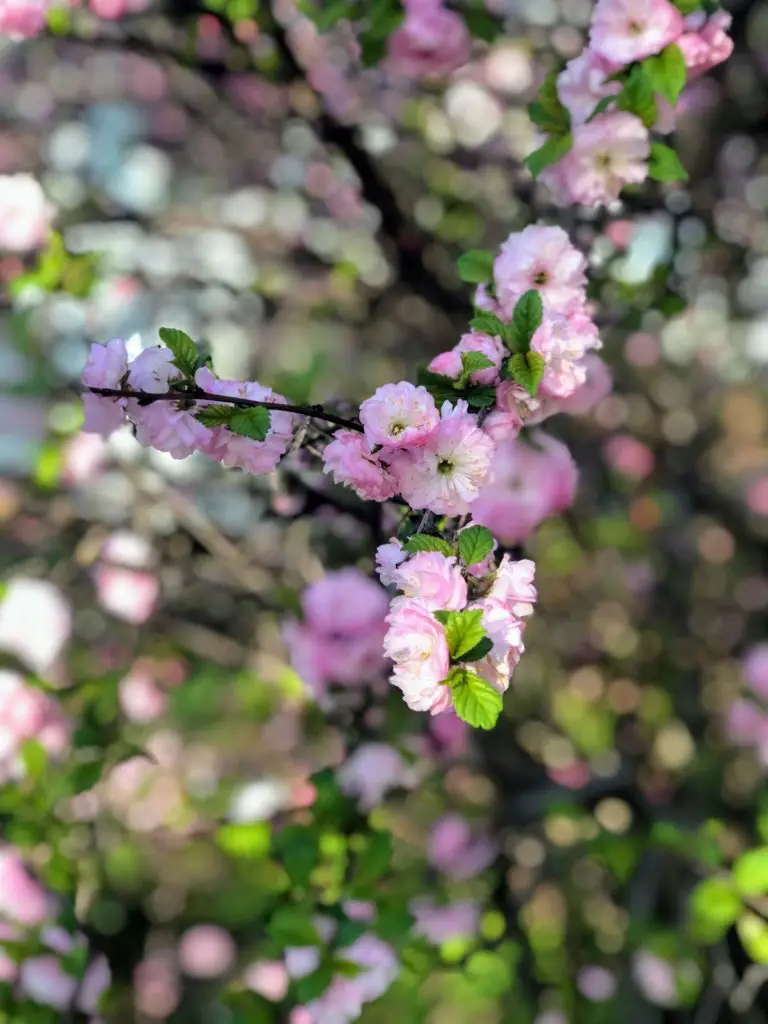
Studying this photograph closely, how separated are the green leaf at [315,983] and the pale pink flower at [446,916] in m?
0.43

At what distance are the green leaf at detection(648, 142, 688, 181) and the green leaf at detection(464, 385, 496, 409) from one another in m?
0.32

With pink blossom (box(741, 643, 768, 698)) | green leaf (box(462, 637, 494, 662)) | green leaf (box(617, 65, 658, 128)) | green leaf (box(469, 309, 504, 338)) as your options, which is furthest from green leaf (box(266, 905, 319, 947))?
pink blossom (box(741, 643, 768, 698))

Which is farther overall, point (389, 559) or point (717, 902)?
point (717, 902)

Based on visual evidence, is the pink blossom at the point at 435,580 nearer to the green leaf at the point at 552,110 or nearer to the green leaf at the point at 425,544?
the green leaf at the point at 425,544

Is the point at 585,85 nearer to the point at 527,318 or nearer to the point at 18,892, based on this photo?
the point at 527,318

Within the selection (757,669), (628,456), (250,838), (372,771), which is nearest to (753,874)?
(372,771)

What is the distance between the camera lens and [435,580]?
0.51 metres

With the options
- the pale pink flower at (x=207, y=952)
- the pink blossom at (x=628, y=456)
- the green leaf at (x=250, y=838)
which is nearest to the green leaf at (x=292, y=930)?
the green leaf at (x=250, y=838)

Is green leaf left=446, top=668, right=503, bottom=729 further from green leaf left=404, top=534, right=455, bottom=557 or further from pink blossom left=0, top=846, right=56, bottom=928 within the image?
pink blossom left=0, top=846, right=56, bottom=928

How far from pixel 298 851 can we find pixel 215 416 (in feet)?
2.07

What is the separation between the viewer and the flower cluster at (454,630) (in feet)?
1.64

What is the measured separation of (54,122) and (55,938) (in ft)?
6.73

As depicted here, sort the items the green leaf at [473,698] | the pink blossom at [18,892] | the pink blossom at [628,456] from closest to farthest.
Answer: the green leaf at [473,698] → the pink blossom at [18,892] → the pink blossom at [628,456]

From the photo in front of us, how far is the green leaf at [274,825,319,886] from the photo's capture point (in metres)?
0.98
